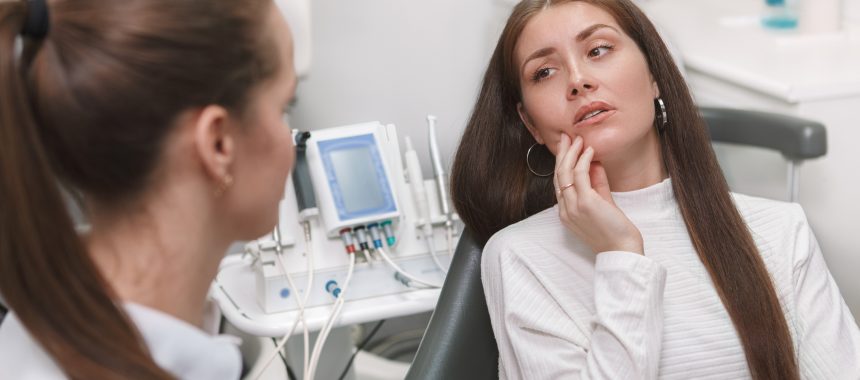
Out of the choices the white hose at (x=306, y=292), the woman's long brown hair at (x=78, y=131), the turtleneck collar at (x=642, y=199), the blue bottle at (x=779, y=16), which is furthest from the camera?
the blue bottle at (x=779, y=16)

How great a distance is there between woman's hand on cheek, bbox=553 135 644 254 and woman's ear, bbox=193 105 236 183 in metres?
0.69

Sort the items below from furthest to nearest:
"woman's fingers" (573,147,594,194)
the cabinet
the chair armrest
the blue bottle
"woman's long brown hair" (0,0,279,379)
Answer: the blue bottle → the cabinet → the chair armrest → "woman's fingers" (573,147,594,194) → "woman's long brown hair" (0,0,279,379)

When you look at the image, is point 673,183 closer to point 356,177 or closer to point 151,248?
point 356,177

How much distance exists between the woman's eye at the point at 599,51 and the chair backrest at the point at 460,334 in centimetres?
37

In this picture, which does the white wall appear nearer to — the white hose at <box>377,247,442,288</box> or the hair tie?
the white hose at <box>377,247,442,288</box>

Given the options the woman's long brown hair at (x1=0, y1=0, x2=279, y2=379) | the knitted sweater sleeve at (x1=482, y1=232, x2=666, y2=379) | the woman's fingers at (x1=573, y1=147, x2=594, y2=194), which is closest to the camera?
the woman's long brown hair at (x1=0, y1=0, x2=279, y2=379)

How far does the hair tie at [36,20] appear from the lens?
2.59ft

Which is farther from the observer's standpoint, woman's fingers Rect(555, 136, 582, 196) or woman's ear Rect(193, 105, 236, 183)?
woman's fingers Rect(555, 136, 582, 196)

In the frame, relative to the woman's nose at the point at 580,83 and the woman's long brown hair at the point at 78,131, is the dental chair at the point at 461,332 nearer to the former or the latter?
the woman's nose at the point at 580,83

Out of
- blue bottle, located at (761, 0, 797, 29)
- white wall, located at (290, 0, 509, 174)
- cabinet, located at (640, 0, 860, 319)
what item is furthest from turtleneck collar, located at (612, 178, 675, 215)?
blue bottle, located at (761, 0, 797, 29)

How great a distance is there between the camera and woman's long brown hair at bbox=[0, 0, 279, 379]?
780mm

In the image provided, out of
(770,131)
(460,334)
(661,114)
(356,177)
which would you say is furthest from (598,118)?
(770,131)

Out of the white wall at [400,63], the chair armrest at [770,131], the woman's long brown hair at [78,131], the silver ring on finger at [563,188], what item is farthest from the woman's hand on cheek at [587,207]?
the white wall at [400,63]

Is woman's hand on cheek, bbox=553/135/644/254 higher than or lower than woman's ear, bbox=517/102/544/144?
lower
